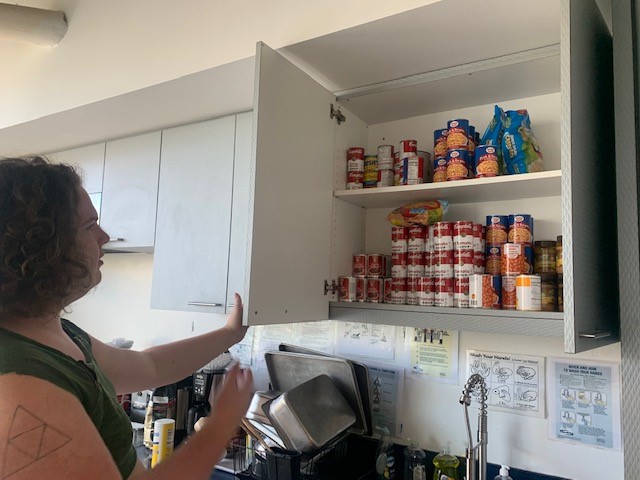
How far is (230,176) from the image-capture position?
187cm

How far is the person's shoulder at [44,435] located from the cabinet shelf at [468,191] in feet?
3.39

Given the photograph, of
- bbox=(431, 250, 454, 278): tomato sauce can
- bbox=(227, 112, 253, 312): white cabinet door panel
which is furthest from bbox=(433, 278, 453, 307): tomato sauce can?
bbox=(227, 112, 253, 312): white cabinet door panel

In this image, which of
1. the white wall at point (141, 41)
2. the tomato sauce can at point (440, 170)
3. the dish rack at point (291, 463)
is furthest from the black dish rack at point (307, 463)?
the white wall at point (141, 41)

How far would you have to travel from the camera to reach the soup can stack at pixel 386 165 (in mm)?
1594

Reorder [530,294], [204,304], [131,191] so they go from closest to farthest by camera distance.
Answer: [530,294]
[204,304]
[131,191]

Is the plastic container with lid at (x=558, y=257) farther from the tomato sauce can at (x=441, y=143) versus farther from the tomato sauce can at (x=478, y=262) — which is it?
the tomato sauce can at (x=441, y=143)

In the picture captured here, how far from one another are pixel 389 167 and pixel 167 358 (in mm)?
936

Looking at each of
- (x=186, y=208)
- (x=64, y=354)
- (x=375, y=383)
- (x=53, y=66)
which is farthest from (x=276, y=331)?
(x=53, y=66)

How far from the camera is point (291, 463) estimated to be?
4.77ft

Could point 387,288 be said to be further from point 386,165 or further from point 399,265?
point 386,165

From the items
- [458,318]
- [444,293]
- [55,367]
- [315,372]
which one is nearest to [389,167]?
[444,293]

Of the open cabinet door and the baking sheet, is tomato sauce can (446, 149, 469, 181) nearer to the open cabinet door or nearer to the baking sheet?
the open cabinet door

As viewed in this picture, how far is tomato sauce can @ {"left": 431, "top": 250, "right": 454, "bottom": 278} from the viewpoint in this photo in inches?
55.0

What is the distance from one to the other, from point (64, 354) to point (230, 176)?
108cm
